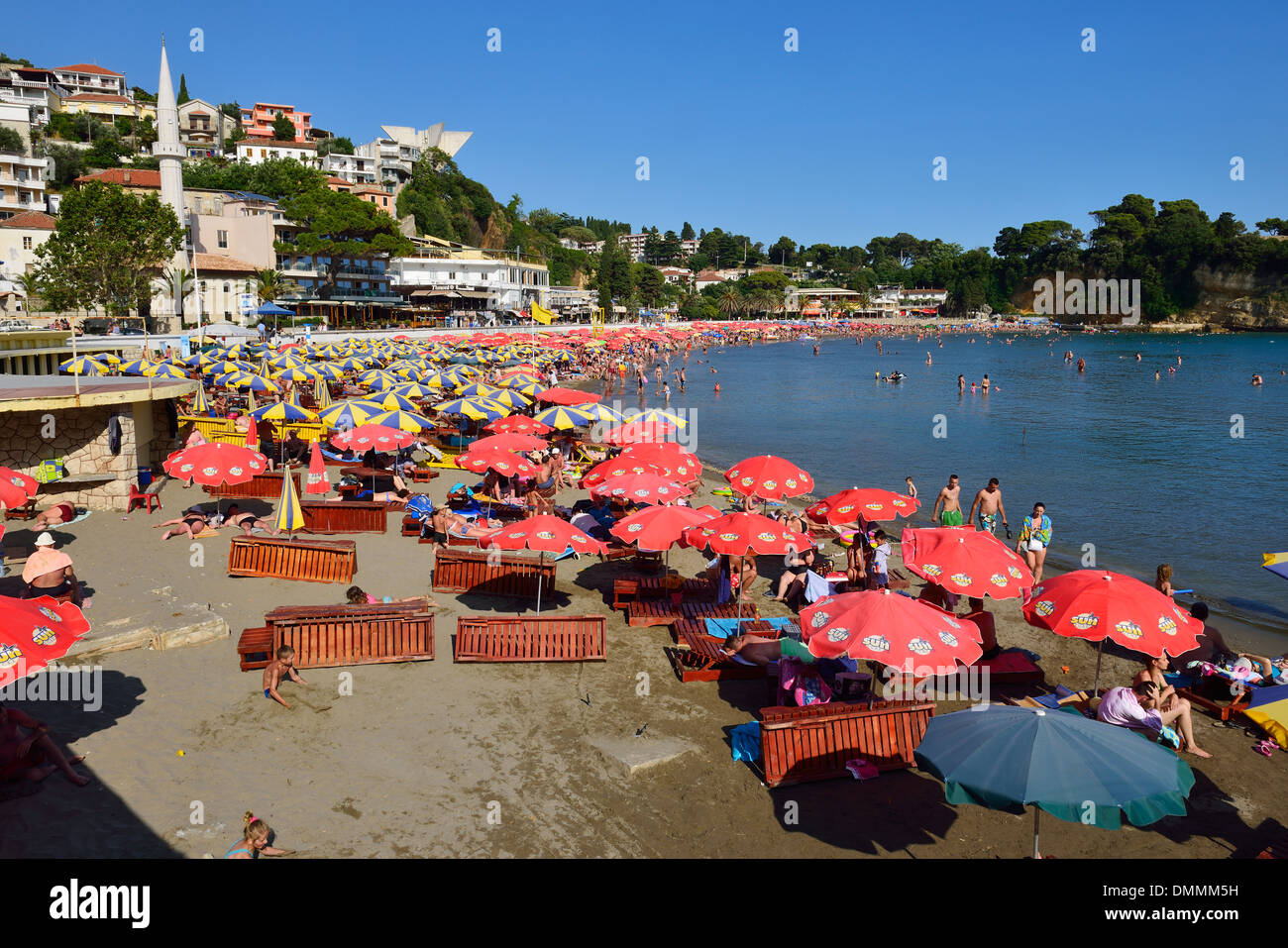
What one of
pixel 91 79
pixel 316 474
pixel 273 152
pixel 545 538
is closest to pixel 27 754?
pixel 545 538

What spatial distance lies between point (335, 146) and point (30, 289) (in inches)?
2996

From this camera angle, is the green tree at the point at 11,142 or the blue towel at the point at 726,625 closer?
the blue towel at the point at 726,625

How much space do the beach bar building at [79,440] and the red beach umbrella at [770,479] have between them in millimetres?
10367

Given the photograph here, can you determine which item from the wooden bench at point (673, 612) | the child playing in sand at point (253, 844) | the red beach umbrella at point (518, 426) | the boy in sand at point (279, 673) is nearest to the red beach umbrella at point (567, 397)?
the red beach umbrella at point (518, 426)

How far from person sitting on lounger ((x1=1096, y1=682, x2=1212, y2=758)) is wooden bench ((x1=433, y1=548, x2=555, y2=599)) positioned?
6.50 metres

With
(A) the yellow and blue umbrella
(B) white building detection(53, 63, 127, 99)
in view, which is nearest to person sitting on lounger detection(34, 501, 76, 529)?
(A) the yellow and blue umbrella

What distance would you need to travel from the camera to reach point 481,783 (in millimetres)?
6469

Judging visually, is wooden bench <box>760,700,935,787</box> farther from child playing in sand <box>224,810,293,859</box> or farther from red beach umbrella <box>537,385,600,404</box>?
red beach umbrella <box>537,385,600,404</box>

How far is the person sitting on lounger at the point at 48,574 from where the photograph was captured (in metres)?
8.59

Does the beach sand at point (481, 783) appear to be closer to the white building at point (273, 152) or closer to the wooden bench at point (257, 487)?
the wooden bench at point (257, 487)

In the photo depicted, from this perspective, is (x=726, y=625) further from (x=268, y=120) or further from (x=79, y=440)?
(x=268, y=120)
